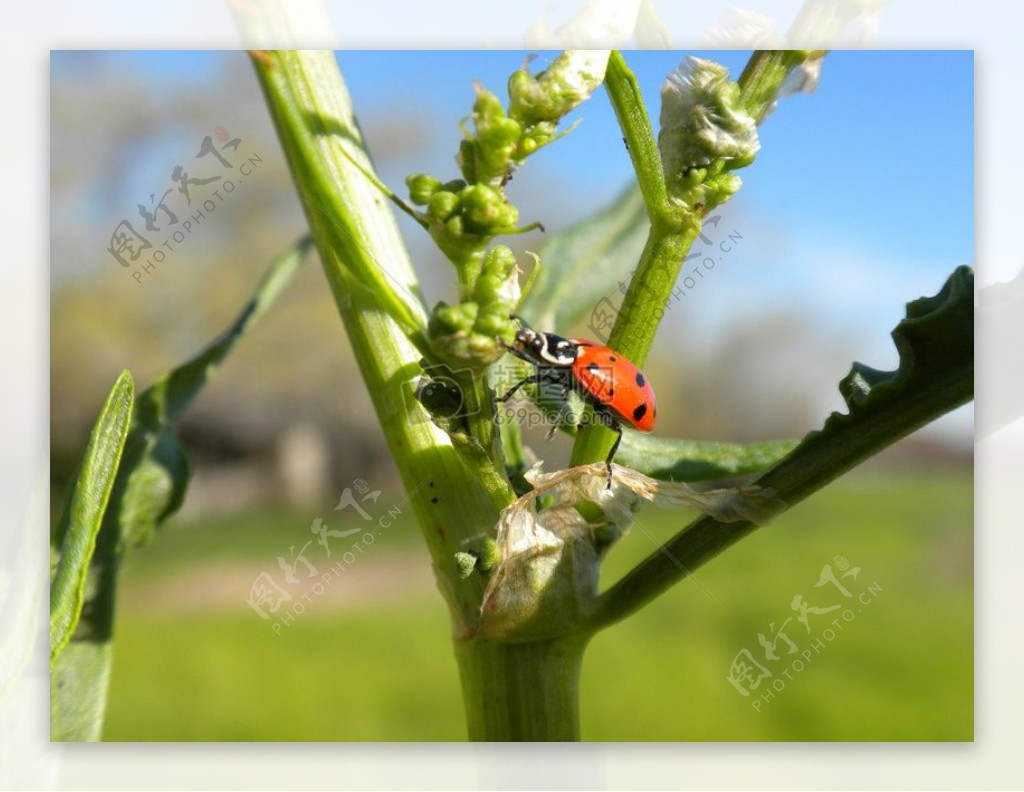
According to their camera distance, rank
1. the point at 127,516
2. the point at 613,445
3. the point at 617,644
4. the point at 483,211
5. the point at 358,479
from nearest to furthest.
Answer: the point at 483,211, the point at 613,445, the point at 127,516, the point at 358,479, the point at 617,644

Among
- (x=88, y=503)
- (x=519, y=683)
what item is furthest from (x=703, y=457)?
(x=88, y=503)

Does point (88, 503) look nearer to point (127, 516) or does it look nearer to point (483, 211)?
point (127, 516)

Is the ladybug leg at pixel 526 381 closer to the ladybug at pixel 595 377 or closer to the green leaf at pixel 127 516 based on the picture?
the ladybug at pixel 595 377

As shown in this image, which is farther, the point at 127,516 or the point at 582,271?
the point at 582,271

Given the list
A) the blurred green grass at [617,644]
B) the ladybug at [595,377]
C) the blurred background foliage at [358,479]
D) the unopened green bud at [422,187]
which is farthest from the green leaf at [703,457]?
the blurred green grass at [617,644]

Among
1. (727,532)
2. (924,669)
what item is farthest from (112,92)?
(924,669)

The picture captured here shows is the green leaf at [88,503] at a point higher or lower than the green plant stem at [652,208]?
lower

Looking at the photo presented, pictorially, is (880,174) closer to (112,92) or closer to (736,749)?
(736,749)
